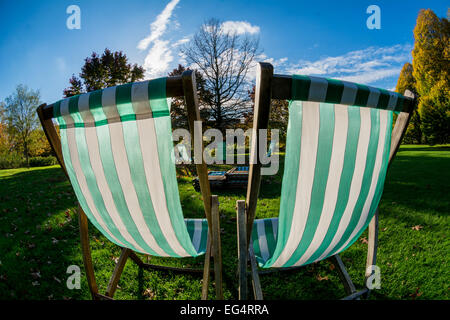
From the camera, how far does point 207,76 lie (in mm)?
14102

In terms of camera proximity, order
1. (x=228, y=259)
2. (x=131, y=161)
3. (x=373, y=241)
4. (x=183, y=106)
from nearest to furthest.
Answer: (x=131, y=161)
(x=373, y=241)
(x=228, y=259)
(x=183, y=106)

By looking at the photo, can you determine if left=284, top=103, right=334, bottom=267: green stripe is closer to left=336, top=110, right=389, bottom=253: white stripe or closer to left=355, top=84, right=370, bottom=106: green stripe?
left=355, top=84, right=370, bottom=106: green stripe

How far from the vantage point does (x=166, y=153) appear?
1062 millimetres

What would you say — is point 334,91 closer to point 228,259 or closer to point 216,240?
point 216,240

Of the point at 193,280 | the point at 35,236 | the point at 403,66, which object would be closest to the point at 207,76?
the point at 35,236

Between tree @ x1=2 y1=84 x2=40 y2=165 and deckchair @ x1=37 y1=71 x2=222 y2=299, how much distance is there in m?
19.0

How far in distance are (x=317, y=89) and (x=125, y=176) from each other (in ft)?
3.31

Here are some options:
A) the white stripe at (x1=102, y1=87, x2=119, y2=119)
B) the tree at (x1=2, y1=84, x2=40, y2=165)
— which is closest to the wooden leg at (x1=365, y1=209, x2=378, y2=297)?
the white stripe at (x1=102, y1=87, x2=119, y2=119)

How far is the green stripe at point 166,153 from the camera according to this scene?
35.6 inches

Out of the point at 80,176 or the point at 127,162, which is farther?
the point at 80,176

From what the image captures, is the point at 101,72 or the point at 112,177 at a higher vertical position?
the point at 101,72

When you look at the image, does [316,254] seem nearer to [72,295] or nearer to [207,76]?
[72,295]

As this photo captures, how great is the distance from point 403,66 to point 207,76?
58.1ft

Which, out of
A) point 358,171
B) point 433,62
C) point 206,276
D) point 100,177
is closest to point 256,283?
point 206,276
